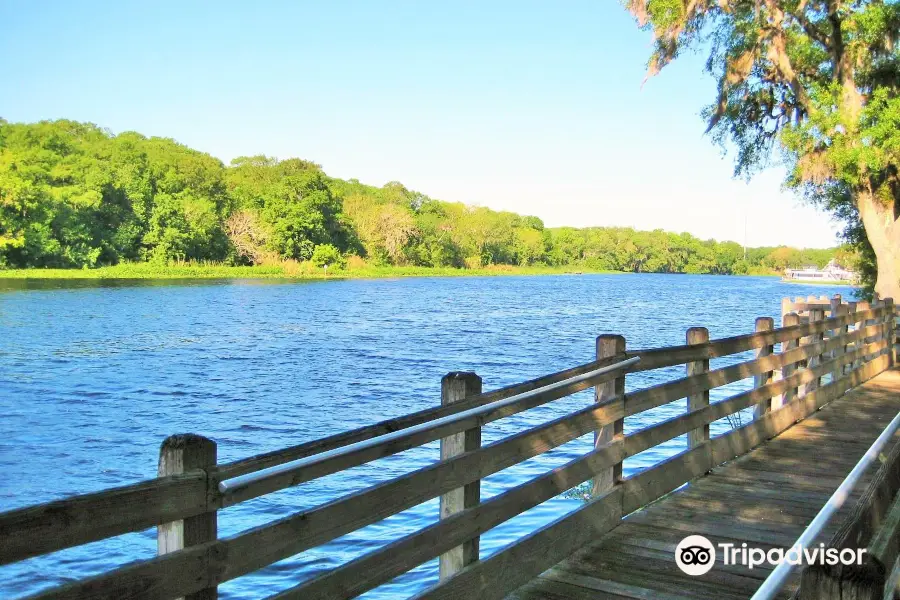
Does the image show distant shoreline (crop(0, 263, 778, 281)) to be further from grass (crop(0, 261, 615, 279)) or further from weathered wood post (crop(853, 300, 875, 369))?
weathered wood post (crop(853, 300, 875, 369))

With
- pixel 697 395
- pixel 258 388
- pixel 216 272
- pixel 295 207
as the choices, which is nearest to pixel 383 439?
pixel 697 395

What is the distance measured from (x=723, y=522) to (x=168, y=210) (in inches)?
4287

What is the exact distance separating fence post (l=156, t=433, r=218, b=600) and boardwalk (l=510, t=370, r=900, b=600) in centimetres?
227

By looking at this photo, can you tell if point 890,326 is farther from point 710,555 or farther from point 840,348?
point 710,555

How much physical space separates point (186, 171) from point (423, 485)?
412ft

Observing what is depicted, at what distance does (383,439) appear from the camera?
3949 mm

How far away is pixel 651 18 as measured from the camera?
2289 centimetres

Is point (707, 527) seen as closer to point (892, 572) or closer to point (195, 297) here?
point (892, 572)

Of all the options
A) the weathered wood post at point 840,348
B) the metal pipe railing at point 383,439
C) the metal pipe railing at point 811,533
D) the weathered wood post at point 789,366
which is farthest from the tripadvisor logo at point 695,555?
the weathered wood post at point 840,348

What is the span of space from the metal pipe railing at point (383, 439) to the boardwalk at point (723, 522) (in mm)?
1045

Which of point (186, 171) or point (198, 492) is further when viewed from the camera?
point (186, 171)

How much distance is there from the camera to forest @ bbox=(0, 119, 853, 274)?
9444 cm

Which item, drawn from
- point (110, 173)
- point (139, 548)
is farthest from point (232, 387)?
point (110, 173)

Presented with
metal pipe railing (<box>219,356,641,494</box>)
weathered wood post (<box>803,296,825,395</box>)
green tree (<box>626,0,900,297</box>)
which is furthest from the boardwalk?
green tree (<box>626,0,900,297</box>)
